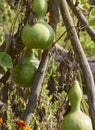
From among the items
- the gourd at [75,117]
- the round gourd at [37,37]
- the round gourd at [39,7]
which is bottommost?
the gourd at [75,117]

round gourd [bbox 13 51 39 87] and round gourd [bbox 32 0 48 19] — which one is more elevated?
round gourd [bbox 32 0 48 19]

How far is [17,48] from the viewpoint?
135 centimetres

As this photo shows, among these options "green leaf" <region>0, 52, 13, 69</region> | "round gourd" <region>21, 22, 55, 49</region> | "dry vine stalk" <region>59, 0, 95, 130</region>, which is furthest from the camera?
"green leaf" <region>0, 52, 13, 69</region>

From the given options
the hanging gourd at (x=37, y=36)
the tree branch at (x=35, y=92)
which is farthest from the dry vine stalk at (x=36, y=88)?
the hanging gourd at (x=37, y=36)

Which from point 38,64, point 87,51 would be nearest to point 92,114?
point 38,64

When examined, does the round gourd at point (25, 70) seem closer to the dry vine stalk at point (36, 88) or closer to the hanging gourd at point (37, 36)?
the dry vine stalk at point (36, 88)

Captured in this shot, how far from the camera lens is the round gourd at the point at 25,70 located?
1.20m

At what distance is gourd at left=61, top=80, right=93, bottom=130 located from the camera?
1035mm

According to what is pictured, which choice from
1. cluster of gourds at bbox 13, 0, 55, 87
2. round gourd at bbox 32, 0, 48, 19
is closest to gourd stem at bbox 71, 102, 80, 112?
cluster of gourds at bbox 13, 0, 55, 87

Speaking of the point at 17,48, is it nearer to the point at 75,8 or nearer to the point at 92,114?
the point at 75,8

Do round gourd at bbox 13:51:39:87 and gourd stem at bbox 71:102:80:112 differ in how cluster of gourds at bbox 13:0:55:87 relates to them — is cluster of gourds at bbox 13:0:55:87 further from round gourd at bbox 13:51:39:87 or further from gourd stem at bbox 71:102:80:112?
gourd stem at bbox 71:102:80:112

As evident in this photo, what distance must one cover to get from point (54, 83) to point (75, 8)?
0.23 metres

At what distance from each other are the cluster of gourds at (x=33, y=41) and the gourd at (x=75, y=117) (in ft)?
0.42

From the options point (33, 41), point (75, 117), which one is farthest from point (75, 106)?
point (33, 41)
